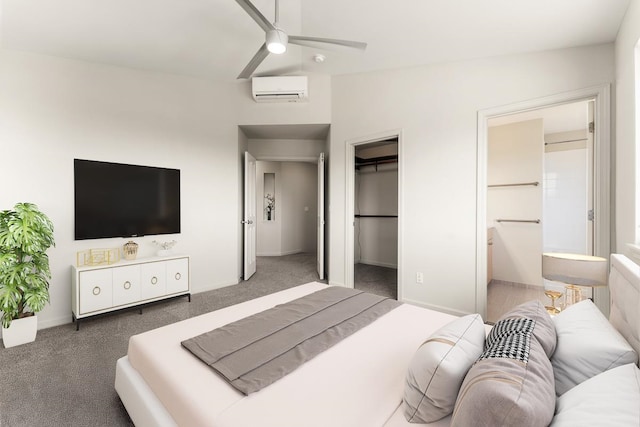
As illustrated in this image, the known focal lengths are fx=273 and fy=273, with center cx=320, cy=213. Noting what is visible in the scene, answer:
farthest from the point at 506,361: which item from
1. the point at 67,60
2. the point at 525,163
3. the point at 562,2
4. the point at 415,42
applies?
the point at 67,60

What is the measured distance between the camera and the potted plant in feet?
7.19

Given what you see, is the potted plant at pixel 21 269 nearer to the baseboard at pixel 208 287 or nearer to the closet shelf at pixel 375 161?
the baseboard at pixel 208 287

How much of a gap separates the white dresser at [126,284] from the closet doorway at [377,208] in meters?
2.93

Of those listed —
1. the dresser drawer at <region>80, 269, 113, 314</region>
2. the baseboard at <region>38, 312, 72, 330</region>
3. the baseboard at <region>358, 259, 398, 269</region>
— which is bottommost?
the baseboard at <region>38, 312, 72, 330</region>

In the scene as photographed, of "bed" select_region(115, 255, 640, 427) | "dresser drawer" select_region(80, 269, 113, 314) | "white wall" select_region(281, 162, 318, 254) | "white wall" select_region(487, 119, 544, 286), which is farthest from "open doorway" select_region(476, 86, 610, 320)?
"white wall" select_region(281, 162, 318, 254)

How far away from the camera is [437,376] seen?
84 cm

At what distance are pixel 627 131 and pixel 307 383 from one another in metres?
2.59

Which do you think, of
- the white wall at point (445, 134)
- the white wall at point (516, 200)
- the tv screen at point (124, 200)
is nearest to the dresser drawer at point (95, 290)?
the tv screen at point (124, 200)

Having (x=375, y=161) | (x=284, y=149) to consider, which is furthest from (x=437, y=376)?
(x=375, y=161)

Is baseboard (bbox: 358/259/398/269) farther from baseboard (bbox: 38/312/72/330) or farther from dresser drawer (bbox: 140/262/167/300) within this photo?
baseboard (bbox: 38/312/72/330)

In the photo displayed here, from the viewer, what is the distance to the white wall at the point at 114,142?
2.61 meters

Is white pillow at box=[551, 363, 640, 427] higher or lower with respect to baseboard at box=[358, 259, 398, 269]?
higher

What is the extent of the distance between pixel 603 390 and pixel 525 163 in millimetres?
3962

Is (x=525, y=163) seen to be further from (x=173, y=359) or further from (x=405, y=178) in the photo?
(x=173, y=359)
